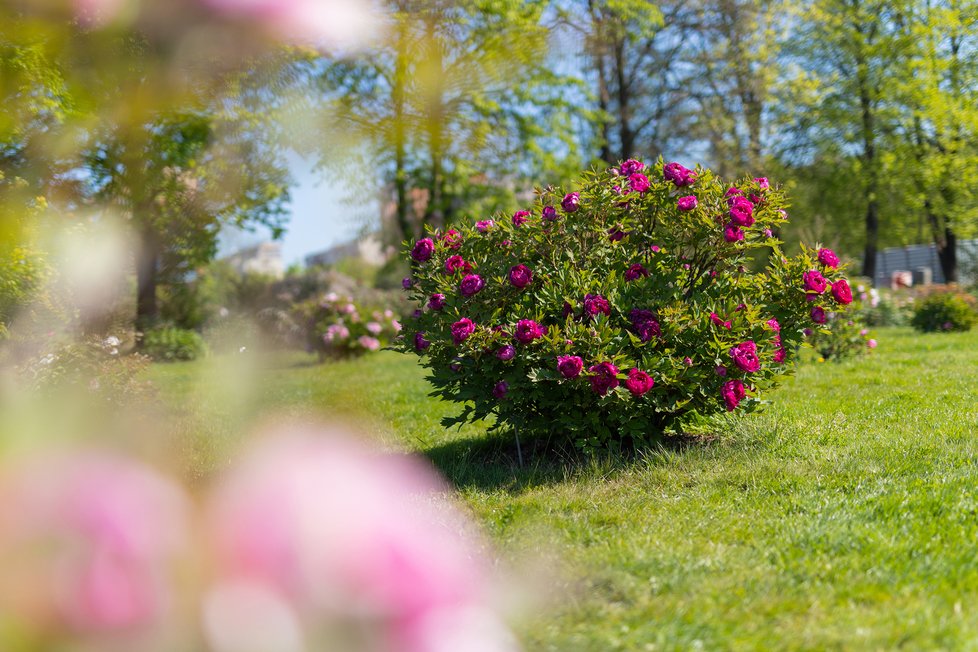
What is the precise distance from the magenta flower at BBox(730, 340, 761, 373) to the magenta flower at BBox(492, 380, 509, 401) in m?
1.17

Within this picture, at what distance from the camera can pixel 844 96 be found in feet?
69.7

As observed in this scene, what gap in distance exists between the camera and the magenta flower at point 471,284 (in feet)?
13.7

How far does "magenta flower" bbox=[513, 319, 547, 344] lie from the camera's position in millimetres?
3939

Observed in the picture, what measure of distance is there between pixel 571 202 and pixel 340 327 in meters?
8.74

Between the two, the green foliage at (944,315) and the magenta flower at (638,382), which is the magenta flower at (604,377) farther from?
the green foliage at (944,315)

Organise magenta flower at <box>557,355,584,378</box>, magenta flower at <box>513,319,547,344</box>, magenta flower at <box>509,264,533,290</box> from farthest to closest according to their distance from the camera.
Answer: magenta flower at <box>509,264,533,290</box>
magenta flower at <box>513,319,547,344</box>
magenta flower at <box>557,355,584,378</box>

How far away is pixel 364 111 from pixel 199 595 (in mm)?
873

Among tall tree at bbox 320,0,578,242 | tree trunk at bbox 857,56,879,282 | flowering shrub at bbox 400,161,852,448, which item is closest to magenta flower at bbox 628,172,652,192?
flowering shrub at bbox 400,161,852,448

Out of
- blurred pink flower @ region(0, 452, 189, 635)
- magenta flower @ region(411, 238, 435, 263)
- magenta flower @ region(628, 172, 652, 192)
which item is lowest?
blurred pink flower @ region(0, 452, 189, 635)

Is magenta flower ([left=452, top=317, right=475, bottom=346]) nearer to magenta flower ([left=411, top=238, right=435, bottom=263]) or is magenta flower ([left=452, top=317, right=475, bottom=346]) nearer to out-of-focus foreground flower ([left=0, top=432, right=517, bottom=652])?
magenta flower ([left=411, top=238, right=435, bottom=263])

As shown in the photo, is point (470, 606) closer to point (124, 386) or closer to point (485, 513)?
point (485, 513)

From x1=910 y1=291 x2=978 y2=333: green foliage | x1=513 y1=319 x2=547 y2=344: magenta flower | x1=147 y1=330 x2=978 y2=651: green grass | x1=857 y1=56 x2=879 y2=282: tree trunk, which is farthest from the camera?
x1=857 y1=56 x2=879 y2=282: tree trunk

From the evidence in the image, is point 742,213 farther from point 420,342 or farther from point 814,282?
point 420,342

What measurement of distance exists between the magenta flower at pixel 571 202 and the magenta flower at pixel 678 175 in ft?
1.82
